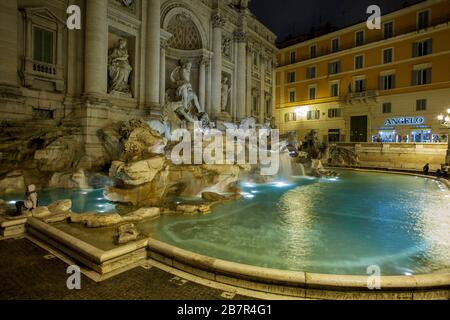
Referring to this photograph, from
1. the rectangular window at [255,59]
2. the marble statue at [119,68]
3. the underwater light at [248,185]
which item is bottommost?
the underwater light at [248,185]

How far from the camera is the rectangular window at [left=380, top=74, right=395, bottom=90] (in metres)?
24.7

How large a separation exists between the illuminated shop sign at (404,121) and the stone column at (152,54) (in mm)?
21395

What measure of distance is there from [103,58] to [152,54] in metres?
2.81

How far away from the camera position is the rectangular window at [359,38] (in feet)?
88.0

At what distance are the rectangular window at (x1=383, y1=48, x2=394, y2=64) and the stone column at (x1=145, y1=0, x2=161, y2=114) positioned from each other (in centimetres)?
2129

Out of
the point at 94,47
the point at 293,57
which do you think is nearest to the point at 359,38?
the point at 293,57

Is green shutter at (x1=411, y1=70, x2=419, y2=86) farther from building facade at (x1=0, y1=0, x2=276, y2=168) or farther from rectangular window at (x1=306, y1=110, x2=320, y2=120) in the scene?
building facade at (x1=0, y1=0, x2=276, y2=168)

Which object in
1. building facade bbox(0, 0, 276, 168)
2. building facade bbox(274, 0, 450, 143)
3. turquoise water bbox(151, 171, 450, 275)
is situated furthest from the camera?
building facade bbox(274, 0, 450, 143)

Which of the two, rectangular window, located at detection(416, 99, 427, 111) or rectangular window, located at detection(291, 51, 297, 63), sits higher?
rectangular window, located at detection(291, 51, 297, 63)

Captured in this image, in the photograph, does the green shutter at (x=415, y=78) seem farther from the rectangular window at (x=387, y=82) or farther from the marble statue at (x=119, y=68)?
the marble statue at (x=119, y=68)

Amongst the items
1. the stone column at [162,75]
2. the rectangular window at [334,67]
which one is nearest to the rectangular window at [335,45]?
the rectangular window at [334,67]

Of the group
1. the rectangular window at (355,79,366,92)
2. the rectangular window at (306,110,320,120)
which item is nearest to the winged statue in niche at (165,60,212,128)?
the rectangular window at (306,110,320,120)

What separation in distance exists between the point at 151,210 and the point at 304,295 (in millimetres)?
3753
